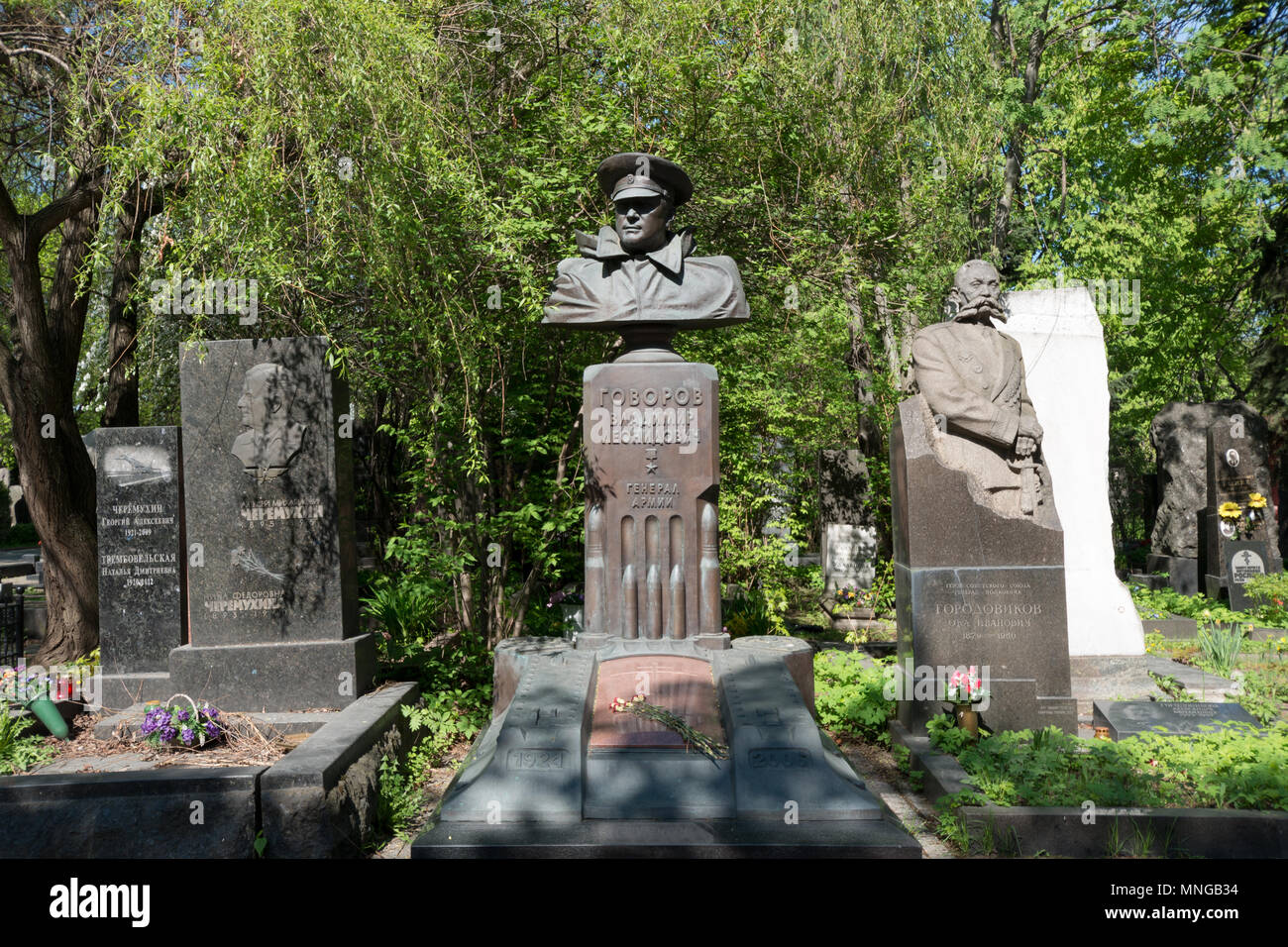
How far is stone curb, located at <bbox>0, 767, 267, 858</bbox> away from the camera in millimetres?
4133

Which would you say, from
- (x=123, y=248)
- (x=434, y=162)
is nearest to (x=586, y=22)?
(x=434, y=162)

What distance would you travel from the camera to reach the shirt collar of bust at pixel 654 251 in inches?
238

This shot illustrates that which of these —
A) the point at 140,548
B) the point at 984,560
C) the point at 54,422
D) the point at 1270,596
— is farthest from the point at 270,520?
the point at 1270,596

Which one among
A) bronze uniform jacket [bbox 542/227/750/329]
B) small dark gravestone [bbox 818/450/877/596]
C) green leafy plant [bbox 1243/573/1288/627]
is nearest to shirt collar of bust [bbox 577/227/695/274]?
bronze uniform jacket [bbox 542/227/750/329]

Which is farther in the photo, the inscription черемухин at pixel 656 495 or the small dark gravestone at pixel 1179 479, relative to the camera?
the small dark gravestone at pixel 1179 479

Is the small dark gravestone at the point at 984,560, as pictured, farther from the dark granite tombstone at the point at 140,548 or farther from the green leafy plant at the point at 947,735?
the dark granite tombstone at the point at 140,548

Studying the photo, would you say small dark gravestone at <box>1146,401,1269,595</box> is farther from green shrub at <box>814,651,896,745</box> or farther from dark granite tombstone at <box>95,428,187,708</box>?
dark granite tombstone at <box>95,428,187,708</box>

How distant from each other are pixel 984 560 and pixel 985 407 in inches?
44.0

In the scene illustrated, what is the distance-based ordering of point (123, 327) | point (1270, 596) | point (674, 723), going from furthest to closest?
point (1270, 596), point (123, 327), point (674, 723)

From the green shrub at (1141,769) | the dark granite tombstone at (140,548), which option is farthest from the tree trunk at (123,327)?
the green shrub at (1141,769)

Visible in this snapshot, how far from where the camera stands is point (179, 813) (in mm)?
4246

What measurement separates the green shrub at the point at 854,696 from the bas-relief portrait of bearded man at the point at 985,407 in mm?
1703

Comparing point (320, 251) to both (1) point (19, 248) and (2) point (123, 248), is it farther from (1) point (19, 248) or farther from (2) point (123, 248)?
(1) point (19, 248)

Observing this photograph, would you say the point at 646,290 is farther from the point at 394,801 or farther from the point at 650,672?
the point at 394,801
